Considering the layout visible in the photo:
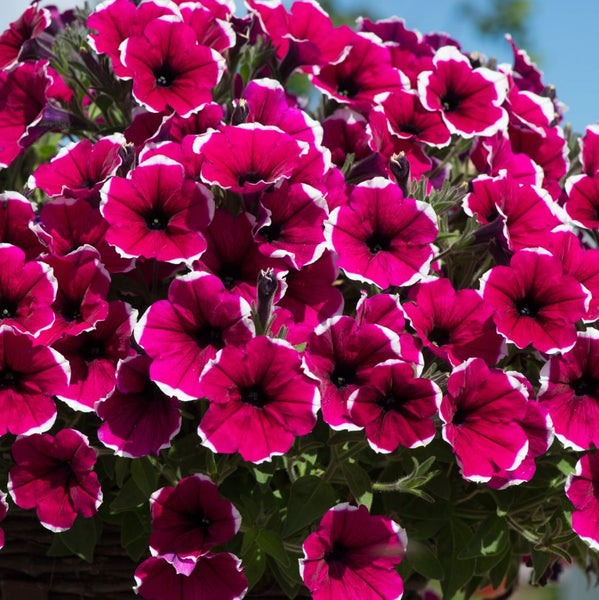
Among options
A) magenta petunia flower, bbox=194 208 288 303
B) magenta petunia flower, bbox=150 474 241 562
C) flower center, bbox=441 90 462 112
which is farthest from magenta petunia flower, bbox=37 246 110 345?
flower center, bbox=441 90 462 112

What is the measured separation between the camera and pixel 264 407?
1.05 m

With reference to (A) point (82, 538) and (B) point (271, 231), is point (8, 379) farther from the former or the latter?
(B) point (271, 231)

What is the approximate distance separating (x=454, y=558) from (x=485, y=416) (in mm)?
288

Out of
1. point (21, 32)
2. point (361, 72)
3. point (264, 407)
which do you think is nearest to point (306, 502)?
point (264, 407)

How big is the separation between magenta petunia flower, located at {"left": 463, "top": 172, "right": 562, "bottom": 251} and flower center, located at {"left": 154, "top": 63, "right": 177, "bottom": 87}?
1.62 ft

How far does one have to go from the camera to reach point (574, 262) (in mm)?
1239

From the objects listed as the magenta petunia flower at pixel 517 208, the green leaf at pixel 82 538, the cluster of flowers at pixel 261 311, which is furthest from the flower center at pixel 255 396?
the magenta petunia flower at pixel 517 208

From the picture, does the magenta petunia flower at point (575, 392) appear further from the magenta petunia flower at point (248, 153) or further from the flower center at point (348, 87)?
the flower center at point (348, 87)

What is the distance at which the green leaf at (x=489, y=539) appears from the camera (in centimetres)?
121

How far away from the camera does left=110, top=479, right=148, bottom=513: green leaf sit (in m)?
1.14

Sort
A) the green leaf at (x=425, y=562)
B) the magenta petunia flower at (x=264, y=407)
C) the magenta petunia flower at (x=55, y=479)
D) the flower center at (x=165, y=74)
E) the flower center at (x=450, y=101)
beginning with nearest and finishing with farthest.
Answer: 1. the magenta petunia flower at (x=264, y=407)
2. the magenta petunia flower at (x=55, y=479)
3. the green leaf at (x=425, y=562)
4. the flower center at (x=165, y=74)
5. the flower center at (x=450, y=101)

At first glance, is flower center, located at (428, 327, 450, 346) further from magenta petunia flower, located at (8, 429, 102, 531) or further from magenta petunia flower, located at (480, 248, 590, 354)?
magenta petunia flower, located at (8, 429, 102, 531)

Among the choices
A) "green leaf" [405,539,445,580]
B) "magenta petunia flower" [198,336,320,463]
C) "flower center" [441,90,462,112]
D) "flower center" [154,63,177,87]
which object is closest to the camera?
"magenta petunia flower" [198,336,320,463]

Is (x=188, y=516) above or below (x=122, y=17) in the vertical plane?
below
